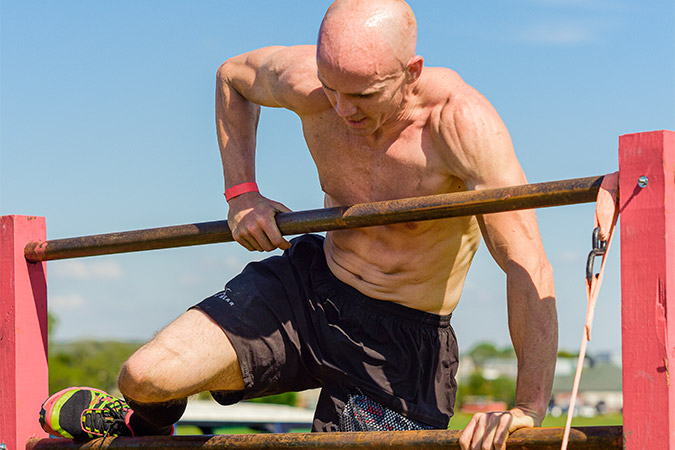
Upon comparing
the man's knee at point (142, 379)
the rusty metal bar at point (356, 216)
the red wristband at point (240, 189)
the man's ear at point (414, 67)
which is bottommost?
the man's knee at point (142, 379)

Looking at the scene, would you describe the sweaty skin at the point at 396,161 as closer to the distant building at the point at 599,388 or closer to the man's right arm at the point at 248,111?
the man's right arm at the point at 248,111

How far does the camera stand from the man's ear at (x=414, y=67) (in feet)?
7.26

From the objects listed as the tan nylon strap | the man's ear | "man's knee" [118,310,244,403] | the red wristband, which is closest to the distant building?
the red wristband

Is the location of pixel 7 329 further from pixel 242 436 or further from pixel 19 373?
pixel 242 436

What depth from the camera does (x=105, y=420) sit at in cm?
231

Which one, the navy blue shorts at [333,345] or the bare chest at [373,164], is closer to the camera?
the bare chest at [373,164]

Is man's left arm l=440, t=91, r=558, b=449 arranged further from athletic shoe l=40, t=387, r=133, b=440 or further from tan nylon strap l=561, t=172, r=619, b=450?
athletic shoe l=40, t=387, r=133, b=440

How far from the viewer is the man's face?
210 centimetres

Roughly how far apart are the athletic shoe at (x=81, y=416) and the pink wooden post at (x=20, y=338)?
0.24ft

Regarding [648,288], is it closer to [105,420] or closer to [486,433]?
[486,433]

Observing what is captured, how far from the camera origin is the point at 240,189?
2.53 metres

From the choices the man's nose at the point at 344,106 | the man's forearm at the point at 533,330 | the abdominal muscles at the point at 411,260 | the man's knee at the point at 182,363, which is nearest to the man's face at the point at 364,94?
the man's nose at the point at 344,106

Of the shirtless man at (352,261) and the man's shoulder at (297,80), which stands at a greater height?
the man's shoulder at (297,80)

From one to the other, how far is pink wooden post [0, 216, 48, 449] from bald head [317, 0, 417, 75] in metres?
0.96
